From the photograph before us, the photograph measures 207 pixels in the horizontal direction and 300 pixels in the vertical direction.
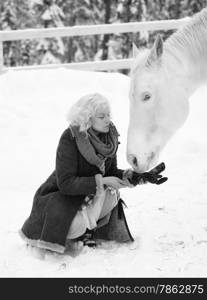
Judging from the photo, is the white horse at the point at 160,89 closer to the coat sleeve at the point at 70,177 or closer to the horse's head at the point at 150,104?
the horse's head at the point at 150,104

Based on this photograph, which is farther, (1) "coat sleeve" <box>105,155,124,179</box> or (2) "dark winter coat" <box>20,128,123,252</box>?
(1) "coat sleeve" <box>105,155,124,179</box>

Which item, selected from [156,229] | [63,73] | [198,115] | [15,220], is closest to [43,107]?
[63,73]

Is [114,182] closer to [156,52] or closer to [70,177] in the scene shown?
[70,177]

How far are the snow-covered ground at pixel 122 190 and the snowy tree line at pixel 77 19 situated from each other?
1679 centimetres

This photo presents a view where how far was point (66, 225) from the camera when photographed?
3.64 m

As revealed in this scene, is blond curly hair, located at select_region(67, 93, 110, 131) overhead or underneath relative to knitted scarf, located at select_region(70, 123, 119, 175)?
overhead

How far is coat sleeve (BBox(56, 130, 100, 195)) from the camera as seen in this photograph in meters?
3.58

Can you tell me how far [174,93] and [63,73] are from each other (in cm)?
500

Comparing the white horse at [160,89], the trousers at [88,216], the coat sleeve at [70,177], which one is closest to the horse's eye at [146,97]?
the white horse at [160,89]

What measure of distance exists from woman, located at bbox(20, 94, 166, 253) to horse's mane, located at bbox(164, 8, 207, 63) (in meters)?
0.79

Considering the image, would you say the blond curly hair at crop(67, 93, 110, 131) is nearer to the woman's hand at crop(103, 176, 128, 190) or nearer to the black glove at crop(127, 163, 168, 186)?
the woman's hand at crop(103, 176, 128, 190)

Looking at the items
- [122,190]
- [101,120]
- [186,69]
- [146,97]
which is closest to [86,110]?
[101,120]

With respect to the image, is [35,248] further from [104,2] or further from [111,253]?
[104,2]

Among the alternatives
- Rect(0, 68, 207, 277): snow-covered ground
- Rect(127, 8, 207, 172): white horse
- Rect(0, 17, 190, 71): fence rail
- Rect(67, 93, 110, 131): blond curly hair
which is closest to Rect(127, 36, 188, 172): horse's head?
Rect(127, 8, 207, 172): white horse
